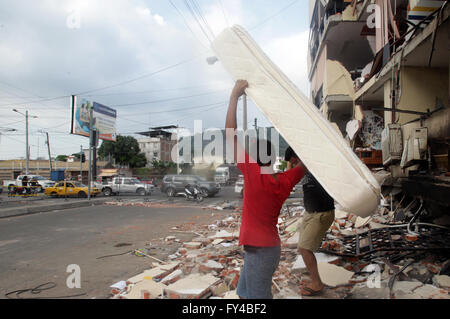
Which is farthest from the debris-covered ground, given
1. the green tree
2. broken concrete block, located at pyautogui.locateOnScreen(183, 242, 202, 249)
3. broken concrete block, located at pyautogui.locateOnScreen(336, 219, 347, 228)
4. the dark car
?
the green tree

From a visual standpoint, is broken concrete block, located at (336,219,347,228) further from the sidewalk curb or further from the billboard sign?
the billboard sign

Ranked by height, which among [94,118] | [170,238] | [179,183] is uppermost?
[94,118]

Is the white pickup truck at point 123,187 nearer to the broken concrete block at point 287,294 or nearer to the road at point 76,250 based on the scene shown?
the road at point 76,250

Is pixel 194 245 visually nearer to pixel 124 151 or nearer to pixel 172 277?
pixel 172 277

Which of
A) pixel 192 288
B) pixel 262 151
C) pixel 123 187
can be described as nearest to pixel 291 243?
pixel 192 288

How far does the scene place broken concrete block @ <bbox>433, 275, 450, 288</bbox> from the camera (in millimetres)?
2990

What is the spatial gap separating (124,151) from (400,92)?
4935 cm

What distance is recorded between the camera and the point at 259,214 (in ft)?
6.29

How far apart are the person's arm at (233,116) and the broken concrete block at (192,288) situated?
196 centimetres

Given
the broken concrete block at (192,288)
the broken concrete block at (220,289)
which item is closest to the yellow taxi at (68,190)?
the broken concrete block at (192,288)

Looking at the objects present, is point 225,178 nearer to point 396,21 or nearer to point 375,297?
point 396,21

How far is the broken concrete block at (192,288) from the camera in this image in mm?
3096

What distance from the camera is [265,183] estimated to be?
1882 mm

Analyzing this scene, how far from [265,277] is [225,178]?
117 ft
